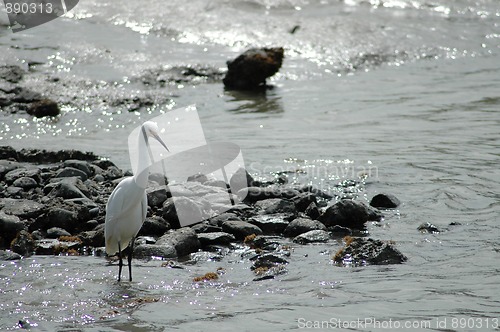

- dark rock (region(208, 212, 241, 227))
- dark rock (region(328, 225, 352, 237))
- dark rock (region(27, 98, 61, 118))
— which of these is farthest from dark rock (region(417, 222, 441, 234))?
dark rock (region(27, 98, 61, 118))

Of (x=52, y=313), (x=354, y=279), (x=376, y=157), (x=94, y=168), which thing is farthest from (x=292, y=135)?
(x=52, y=313)

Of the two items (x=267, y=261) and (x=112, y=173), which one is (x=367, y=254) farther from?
(x=112, y=173)

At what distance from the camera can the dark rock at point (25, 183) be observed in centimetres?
988

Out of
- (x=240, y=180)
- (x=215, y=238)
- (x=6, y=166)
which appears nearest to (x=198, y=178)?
(x=240, y=180)

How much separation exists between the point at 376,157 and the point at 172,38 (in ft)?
28.8

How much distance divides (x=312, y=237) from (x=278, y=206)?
34.5 inches

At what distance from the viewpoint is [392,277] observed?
7289 millimetres

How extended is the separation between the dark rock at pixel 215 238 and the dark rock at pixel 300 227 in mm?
625

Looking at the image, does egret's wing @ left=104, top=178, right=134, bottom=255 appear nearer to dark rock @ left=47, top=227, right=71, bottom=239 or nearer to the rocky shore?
the rocky shore

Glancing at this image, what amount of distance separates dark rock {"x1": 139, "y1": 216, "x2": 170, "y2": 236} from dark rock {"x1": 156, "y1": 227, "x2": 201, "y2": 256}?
403mm

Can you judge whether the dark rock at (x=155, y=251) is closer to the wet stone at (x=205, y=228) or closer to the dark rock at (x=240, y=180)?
the wet stone at (x=205, y=228)

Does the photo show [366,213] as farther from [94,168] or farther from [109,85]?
[109,85]

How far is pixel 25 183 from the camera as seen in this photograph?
32.5ft

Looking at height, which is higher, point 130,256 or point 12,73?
point 12,73
